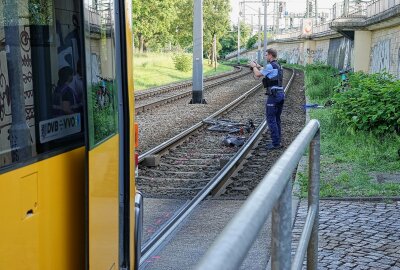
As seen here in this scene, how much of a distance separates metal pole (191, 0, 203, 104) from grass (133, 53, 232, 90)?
35.1ft

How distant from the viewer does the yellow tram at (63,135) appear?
2.83 meters

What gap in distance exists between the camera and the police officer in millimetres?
11602

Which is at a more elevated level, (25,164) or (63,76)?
(63,76)

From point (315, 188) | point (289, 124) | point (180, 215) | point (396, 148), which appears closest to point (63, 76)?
point (315, 188)

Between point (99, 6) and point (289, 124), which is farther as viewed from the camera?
point (289, 124)

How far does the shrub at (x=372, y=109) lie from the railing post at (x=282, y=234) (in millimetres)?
9953

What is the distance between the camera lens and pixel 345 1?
34156 millimetres

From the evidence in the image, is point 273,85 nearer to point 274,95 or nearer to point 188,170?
point 274,95

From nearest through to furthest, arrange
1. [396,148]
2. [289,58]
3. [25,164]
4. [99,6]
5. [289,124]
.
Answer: [25,164]
[99,6]
[396,148]
[289,124]
[289,58]

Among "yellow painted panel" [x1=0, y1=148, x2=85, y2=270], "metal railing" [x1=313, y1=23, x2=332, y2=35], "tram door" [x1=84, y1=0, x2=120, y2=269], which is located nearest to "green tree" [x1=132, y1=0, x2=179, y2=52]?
"metal railing" [x1=313, y1=23, x2=332, y2=35]

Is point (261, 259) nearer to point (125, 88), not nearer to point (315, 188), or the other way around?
point (315, 188)

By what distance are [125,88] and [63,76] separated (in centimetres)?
95

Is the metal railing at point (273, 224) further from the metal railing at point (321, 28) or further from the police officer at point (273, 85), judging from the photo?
the metal railing at point (321, 28)

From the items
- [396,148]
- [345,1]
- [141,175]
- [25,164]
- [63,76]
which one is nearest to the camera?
[25,164]
